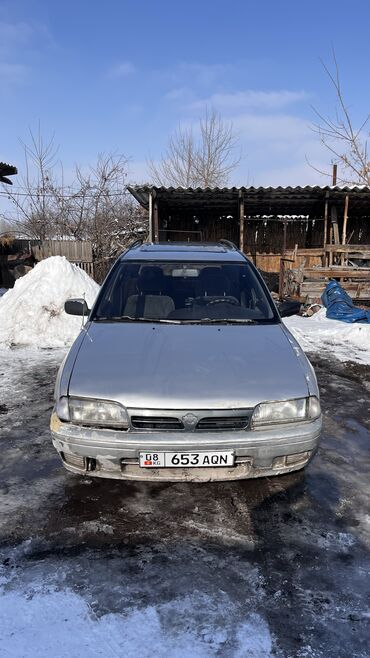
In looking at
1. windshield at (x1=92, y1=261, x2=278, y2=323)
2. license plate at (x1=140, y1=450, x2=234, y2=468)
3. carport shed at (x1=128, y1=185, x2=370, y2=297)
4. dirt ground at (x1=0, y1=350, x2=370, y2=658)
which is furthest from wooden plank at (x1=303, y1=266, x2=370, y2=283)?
license plate at (x1=140, y1=450, x2=234, y2=468)

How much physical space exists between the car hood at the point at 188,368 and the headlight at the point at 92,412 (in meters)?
0.05

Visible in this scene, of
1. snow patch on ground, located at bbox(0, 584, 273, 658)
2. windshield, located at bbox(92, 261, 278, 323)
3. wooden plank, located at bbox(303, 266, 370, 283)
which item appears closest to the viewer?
snow patch on ground, located at bbox(0, 584, 273, 658)

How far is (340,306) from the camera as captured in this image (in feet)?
30.3

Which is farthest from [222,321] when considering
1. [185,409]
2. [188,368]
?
[185,409]

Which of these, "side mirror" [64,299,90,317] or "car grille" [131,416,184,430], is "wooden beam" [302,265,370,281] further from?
"car grille" [131,416,184,430]

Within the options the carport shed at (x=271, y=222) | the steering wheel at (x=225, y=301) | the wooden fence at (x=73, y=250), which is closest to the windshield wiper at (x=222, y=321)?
the steering wheel at (x=225, y=301)

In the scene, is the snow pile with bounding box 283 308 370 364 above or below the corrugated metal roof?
below

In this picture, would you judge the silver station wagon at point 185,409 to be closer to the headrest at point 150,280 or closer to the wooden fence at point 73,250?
the headrest at point 150,280

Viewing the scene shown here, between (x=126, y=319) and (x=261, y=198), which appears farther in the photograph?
(x=261, y=198)

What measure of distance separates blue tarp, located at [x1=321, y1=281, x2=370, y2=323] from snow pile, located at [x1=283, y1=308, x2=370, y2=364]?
0.74ft

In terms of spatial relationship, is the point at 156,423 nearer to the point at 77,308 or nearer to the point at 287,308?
the point at 77,308

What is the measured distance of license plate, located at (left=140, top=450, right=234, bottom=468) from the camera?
2336mm

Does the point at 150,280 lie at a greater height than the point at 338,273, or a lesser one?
greater

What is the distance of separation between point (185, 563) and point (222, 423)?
75 cm
